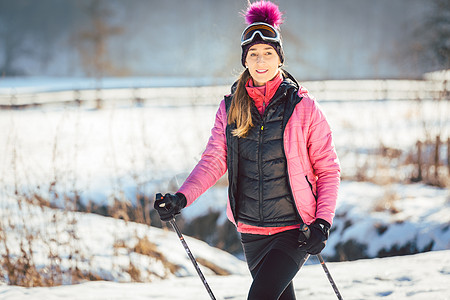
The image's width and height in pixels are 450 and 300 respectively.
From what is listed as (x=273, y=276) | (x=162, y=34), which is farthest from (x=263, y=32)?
(x=162, y=34)

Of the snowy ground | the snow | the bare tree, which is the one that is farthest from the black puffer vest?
the bare tree

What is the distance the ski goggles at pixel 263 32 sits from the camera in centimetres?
266

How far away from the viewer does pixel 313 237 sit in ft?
7.88

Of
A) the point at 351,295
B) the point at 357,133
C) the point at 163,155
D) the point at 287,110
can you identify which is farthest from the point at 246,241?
the point at 357,133

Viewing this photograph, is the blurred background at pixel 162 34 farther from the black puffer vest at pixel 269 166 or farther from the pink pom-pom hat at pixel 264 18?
the black puffer vest at pixel 269 166

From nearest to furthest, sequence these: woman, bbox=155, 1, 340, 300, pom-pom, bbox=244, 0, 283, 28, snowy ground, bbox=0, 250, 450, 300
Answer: woman, bbox=155, 1, 340, 300, pom-pom, bbox=244, 0, 283, 28, snowy ground, bbox=0, 250, 450, 300

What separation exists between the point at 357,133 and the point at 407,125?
1777mm

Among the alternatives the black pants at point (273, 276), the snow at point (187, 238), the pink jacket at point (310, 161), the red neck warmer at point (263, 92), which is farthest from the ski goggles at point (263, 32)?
the snow at point (187, 238)

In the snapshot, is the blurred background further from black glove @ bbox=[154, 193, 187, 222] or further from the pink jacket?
black glove @ bbox=[154, 193, 187, 222]

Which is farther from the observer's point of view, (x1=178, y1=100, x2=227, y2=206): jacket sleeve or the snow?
the snow

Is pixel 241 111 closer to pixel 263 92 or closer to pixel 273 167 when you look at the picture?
pixel 263 92

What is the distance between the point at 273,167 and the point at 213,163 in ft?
1.20

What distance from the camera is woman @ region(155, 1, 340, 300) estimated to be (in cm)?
254

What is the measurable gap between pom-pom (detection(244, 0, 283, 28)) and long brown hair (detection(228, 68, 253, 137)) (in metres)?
0.30
